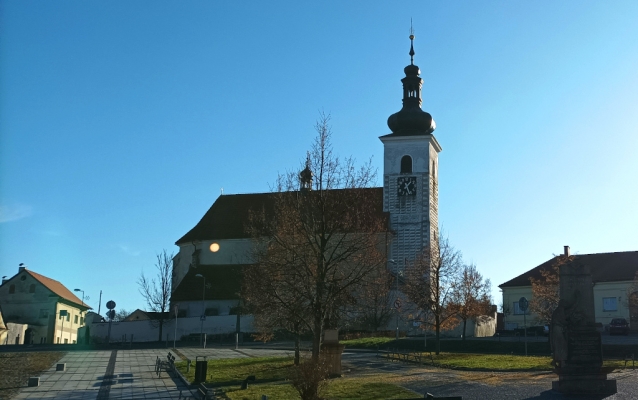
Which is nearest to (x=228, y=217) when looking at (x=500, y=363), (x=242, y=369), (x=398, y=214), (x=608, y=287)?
(x=398, y=214)

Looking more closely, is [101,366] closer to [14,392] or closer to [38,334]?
[14,392]

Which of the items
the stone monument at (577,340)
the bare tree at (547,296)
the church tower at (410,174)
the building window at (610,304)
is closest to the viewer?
the stone monument at (577,340)

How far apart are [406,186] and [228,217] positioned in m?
17.5

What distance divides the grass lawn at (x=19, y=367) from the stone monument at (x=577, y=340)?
51.2ft

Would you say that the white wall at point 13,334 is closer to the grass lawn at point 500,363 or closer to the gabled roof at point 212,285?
the gabled roof at point 212,285

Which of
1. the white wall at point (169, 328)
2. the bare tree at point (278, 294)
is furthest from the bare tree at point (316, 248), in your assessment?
the white wall at point (169, 328)

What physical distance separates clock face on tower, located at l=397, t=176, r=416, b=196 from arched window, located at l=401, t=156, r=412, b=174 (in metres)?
0.54

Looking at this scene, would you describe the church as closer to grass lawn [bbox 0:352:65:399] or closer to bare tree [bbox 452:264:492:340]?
bare tree [bbox 452:264:492:340]

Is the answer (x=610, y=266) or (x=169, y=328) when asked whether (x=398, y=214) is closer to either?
(x=610, y=266)

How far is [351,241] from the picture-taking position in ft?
86.8

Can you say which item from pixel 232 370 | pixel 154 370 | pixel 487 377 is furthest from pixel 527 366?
pixel 154 370

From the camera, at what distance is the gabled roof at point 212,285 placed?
208 ft

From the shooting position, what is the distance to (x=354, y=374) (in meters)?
27.0

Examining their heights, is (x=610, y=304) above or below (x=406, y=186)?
below
